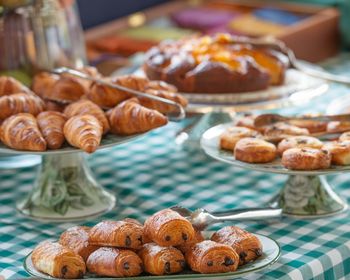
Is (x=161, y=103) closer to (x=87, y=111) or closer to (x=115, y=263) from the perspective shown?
(x=87, y=111)

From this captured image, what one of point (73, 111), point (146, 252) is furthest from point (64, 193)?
point (146, 252)

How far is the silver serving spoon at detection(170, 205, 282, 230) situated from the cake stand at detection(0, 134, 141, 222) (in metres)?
0.25

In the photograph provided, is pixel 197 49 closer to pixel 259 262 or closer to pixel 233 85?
pixel 233 85

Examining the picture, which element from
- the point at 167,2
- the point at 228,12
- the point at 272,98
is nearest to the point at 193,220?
the point at 272,98

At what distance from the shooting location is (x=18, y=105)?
1.33m

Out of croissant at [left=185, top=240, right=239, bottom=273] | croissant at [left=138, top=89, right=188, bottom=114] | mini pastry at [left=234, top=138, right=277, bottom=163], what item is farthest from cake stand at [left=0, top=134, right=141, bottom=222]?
croissant at [left=185, top=240, right=239, bottom=273]

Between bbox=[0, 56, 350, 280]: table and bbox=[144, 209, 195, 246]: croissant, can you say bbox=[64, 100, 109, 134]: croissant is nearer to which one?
bbox=[0, 56, 350, 280]: table

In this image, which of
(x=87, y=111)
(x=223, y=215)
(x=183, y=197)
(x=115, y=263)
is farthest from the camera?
(x=183, y=197)

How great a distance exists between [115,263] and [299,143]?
0.40 metres

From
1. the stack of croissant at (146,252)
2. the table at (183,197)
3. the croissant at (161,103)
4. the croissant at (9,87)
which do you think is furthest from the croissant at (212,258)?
the croissant at (9,87)

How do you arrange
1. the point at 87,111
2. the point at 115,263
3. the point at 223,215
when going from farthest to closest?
the point at 87,111
the point at 223,215
the point at 115,263

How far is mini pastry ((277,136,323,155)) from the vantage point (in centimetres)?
129

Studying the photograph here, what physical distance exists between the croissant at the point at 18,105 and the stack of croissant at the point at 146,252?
31cm

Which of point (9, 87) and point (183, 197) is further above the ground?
point (9, 87)
